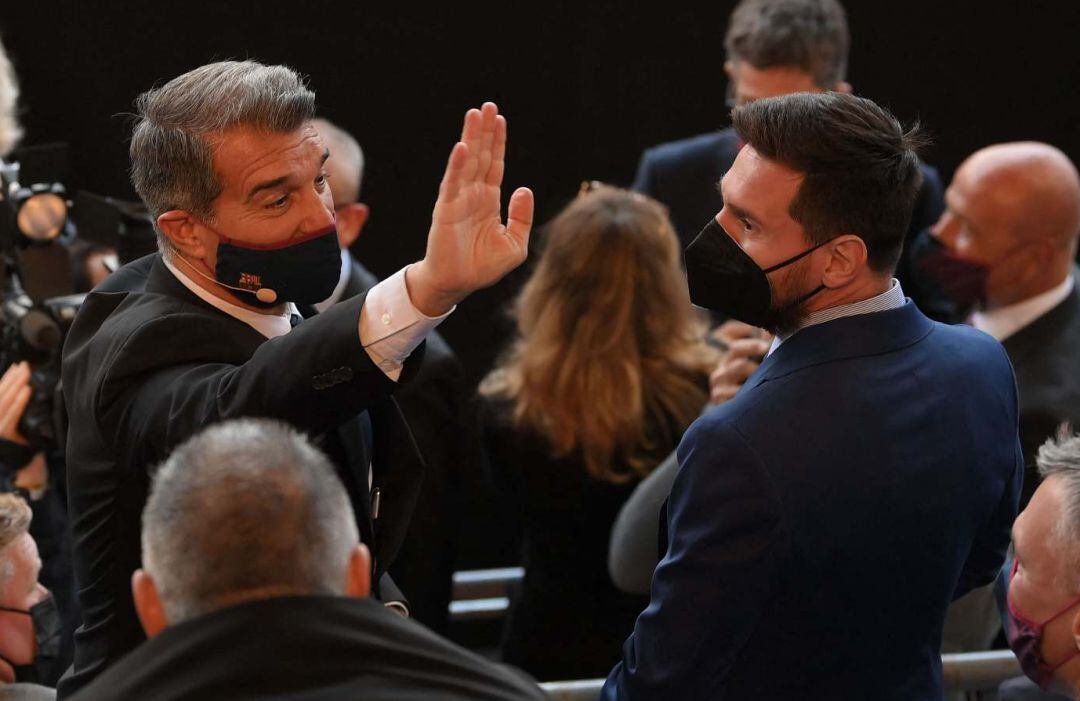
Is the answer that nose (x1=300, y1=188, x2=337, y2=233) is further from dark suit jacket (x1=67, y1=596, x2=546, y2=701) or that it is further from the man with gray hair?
dark suit jacket (x1=67, y1=596, x2=546, y2=701)

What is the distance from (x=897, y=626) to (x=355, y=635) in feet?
3.15

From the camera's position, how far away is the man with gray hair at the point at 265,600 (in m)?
1.39

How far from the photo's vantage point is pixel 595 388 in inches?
126

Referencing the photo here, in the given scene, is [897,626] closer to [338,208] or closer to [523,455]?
[523,455]

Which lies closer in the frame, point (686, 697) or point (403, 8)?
point (686, 697)

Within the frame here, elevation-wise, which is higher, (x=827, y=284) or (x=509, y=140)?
(x=827, y=284)

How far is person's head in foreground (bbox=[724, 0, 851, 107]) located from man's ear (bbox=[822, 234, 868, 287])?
6.01ft

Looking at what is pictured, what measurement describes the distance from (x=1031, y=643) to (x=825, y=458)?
21.2 inches

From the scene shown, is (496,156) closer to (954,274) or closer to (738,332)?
(738,332)

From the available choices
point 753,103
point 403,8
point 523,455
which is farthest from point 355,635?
point 403,8

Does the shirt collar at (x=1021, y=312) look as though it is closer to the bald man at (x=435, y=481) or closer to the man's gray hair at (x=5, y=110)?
the bald man at (x=435, y=481)

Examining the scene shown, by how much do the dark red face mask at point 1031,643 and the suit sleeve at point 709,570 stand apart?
500 millimetres

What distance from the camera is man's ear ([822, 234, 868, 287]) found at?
2.12 meters

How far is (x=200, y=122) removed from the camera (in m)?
2.08
